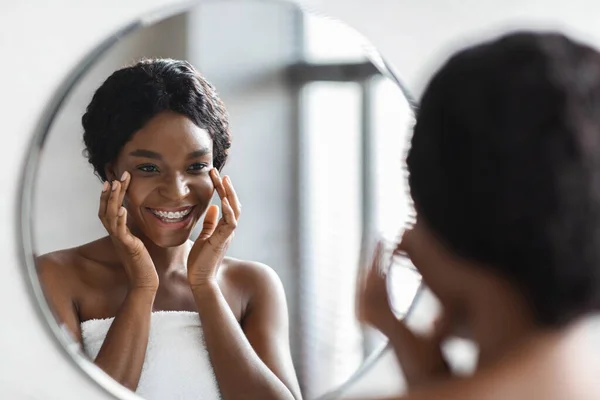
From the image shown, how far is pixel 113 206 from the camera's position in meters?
0.81

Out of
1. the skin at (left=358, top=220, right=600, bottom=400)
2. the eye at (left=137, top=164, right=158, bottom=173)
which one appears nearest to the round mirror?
the eye at (left=137, top=164, right=158, bottom=173)

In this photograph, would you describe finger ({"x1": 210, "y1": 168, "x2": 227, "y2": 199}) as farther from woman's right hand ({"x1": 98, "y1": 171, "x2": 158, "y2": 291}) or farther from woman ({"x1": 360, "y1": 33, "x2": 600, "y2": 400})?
woman ({"x1": 360, "y1": 33, "x2": 600, "y2": 400})

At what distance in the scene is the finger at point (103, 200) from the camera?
0.81 m

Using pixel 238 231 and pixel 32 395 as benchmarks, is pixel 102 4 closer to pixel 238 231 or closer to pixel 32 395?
pixel 238 231

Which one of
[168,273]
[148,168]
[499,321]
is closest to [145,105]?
[148,168]

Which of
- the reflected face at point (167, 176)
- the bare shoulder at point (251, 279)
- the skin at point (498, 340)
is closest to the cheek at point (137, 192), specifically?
the reflected face at point (167, 176)

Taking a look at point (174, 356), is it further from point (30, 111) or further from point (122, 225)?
point (30, 111)

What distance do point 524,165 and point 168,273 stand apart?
1.48 feet

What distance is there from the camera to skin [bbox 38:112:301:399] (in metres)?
0.80

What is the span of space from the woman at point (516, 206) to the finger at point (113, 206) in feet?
1.30

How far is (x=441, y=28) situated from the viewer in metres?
0.91

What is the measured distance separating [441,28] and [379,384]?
1.30ft

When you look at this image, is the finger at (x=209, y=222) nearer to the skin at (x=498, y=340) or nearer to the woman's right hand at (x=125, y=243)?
the woman's right hand at (x=125, y=243)

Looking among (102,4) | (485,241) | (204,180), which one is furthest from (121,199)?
(485,241)
